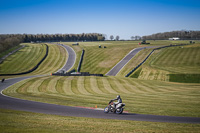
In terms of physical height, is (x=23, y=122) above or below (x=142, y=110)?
above

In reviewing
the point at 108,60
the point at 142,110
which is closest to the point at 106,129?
the point at 142,110

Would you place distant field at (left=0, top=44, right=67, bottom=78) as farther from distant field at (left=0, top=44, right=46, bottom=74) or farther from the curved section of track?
the curved section of track

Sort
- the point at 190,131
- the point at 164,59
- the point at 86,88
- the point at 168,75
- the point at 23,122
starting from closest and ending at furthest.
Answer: the point at 190,131, the point at 23,122, the point at 86,88, the point at 168,75, the point at 164,59

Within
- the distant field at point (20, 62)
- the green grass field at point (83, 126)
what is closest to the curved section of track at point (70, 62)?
the distant field at point (20, 62)

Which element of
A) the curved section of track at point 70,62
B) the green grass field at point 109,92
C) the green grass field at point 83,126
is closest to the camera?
the green grass field at point 83,126

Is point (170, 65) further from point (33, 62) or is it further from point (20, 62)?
point (20, 62)

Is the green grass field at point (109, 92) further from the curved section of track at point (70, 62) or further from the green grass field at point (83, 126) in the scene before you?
the curved section of track at point (70, 62)

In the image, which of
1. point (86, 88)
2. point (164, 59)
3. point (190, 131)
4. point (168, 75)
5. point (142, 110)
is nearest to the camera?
point (190, 131)

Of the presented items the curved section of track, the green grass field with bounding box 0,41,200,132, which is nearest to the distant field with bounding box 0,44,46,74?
the green grass field with bounding box 0,41,200,132

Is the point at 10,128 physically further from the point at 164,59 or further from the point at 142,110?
the point at 164,59

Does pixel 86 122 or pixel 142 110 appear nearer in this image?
pixel 86 122

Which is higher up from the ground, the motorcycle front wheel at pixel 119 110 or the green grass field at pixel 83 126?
the green grass field at pixel 83 126

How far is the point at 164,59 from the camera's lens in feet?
284

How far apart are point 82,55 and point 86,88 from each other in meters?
67.9
